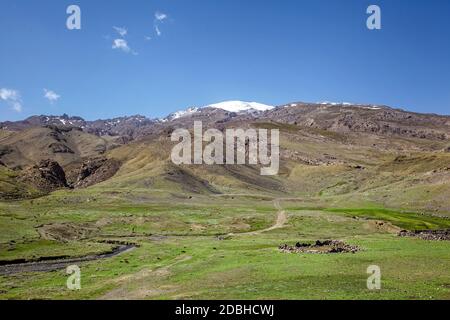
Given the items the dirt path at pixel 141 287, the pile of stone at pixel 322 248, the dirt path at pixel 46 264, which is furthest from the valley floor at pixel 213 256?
the pile of stone at pixel 322 248

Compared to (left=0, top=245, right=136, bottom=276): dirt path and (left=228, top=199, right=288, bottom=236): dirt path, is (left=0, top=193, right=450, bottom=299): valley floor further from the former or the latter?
(left=0, top=245, right=136, bottom=276): dirt path

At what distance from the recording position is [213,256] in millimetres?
70250

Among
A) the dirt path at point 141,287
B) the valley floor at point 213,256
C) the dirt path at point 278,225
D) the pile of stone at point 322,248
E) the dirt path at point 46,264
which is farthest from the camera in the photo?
the dirt path at point 278,225

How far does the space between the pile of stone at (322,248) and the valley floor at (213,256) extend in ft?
7.46

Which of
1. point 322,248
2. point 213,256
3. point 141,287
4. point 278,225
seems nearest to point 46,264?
point 213,256

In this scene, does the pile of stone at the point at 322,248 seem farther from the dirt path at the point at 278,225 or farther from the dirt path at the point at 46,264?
the dirt path at the point at 278,225

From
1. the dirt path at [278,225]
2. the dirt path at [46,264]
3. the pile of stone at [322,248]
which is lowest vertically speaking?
the dirt path at [46,264]

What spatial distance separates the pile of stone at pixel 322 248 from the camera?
225ft

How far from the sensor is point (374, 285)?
42906 mm

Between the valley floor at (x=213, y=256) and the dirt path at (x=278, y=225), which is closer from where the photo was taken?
the valley floor at (x=213, y=256)

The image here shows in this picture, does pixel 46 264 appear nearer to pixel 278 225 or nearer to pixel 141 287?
pixel 141 287

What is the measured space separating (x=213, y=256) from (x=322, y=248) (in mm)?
16974

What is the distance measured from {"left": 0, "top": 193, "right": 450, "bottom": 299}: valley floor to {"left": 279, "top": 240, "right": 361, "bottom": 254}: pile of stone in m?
2.27
